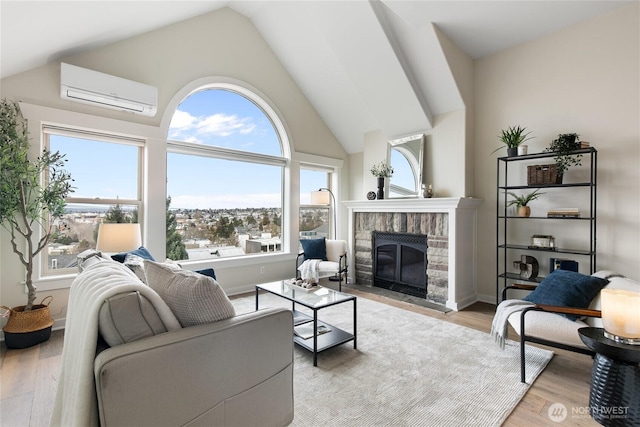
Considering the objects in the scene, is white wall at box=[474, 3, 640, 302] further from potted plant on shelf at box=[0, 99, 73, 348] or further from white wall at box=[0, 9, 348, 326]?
potted plant on shelf at box=[0, 99, 73, 348]

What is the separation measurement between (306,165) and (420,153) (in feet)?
6.50

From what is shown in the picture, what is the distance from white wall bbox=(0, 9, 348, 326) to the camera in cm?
306

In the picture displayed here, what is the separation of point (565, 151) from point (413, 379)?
286 centimetres

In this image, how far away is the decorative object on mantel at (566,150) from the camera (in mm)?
3258

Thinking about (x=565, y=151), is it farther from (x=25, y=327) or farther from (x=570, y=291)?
(x=25, y=327)

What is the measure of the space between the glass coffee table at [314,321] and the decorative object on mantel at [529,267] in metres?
2.32

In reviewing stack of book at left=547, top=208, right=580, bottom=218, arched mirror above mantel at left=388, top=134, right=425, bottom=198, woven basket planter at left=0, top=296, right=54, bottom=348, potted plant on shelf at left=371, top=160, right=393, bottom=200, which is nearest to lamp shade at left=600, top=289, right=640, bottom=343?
stack of book at left=547, top=208, right=580, bottom=218

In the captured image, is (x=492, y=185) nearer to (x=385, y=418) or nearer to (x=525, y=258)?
(x=525, y=258)

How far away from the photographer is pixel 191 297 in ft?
4.66

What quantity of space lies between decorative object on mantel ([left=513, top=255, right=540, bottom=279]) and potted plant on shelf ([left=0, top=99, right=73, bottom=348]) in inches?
193

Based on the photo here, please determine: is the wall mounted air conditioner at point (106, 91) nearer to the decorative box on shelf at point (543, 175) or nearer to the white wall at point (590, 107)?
the white wall at point (590, 107)

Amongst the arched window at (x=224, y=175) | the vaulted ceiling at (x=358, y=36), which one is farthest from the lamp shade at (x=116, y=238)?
the vaulted ceiling at (x=358, y=36)

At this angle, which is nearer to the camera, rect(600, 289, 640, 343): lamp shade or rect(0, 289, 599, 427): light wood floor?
rect(600, 289, 640, 343): lamp shade

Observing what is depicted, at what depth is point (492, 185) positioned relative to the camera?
165 inches
